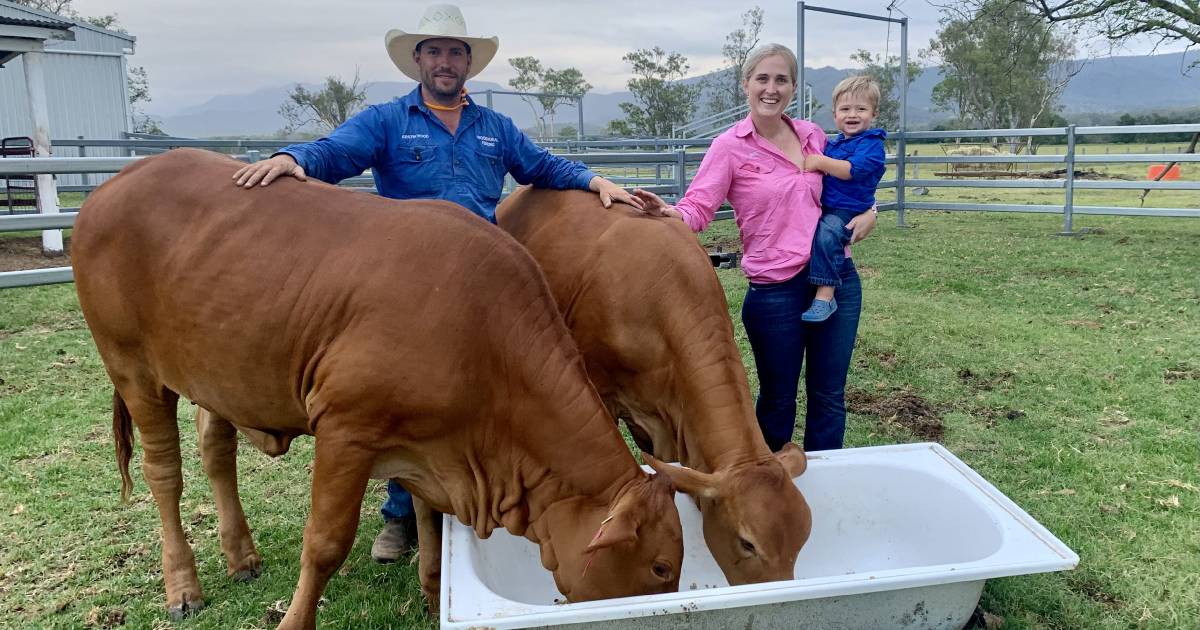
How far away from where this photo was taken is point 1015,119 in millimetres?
48531

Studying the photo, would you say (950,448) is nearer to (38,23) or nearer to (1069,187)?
(1069,187)

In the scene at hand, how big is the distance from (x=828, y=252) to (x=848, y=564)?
1.37 m

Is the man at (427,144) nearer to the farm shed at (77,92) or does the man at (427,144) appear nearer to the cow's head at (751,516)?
the cow's head at (751,516)

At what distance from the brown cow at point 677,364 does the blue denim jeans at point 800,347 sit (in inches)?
22.0

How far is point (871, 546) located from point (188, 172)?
321 cm

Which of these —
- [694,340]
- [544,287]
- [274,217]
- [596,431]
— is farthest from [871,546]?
[274,217]

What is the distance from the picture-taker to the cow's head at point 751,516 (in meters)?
2.79

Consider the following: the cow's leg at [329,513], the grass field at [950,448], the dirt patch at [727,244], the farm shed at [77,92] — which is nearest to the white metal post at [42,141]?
the grass field at [950,448]

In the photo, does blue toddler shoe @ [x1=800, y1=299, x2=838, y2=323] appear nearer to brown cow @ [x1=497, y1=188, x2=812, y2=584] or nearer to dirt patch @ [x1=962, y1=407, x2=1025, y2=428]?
brown cow @ [x1=497, y1=188, x2=812, y2=584]

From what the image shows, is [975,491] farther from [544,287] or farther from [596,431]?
[544,287]

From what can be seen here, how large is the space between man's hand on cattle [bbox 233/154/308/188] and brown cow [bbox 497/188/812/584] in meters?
1.14

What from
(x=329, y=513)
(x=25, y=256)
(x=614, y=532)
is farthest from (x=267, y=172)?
(x=25, y=256)

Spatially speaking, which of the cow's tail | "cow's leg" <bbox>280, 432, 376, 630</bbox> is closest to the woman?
"cow's leg" <bbox>280, 432, 376, 630</bbox>

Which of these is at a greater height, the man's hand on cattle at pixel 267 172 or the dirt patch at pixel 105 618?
the man's hand on cattle at pixel 267 172
